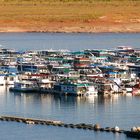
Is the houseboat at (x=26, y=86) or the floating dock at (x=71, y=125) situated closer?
the floating dock at (x=71, y=125)

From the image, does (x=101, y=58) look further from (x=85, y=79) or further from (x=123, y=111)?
(x=123, y=111)

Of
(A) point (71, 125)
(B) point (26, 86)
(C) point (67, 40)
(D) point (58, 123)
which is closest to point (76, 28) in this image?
(C) point (67, 40)

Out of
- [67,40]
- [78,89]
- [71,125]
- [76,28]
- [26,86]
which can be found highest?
[76,28]

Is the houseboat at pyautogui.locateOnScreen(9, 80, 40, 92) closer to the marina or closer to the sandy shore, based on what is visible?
the marina

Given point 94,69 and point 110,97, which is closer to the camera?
point 110,97

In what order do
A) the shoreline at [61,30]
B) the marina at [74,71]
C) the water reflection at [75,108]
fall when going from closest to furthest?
1. the water reflection at [75,108]
2. the marina at [74,71]
3. the shoreline at [61,30]

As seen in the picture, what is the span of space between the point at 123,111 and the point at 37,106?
3657 mm

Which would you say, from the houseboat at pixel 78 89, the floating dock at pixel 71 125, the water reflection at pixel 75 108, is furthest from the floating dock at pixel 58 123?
the houseboat at pixel 78 89

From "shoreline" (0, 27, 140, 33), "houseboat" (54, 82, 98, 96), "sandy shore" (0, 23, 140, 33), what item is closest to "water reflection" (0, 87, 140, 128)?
"houseboat" (54, 82, 98, 96)

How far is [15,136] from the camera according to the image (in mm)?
38906

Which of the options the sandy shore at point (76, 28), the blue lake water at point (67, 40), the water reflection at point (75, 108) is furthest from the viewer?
the sandy shore at point (76, 28)

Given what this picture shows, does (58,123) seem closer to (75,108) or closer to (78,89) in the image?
(75,108)

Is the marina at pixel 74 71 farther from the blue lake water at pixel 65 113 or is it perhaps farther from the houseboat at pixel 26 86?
the blue lake water at pixel 65 113

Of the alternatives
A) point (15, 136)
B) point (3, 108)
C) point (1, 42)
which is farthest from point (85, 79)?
point (1, 42)
